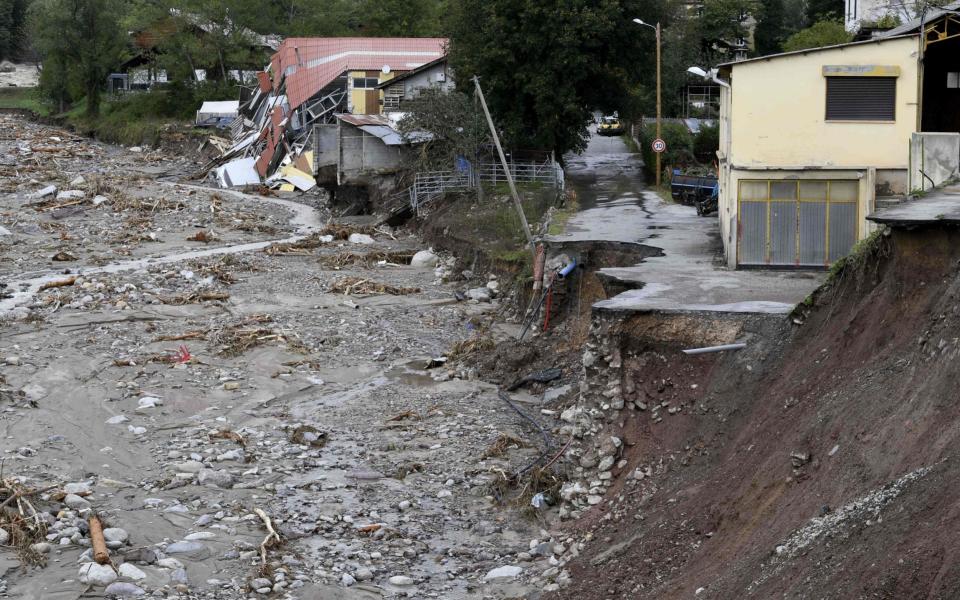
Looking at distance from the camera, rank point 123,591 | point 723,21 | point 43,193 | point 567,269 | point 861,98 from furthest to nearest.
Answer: point 723,21
point 43,193
point 567,269
point 861,98
point 123,591

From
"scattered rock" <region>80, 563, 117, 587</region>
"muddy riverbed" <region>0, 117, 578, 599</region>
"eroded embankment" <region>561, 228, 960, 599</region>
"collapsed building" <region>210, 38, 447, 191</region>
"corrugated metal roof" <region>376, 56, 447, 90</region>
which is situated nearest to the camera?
"eroded embankment" <region>561, 228, 960, 599</region>

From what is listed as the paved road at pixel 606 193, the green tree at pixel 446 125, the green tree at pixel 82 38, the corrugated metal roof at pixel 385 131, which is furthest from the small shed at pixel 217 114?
the green tree at pixel 446 125

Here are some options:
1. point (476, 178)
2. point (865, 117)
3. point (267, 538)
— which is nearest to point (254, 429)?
point (267, 538)

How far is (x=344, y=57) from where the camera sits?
59.3 m

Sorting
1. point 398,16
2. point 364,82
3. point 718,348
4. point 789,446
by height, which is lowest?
point 789,446

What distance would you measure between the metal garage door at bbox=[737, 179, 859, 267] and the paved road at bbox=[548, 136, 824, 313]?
0.70m

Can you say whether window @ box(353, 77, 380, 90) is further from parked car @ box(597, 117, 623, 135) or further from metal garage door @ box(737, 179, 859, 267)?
metal garage door @ box(737, 179, 859, 267)

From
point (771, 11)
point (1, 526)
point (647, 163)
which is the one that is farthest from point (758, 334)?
point (771, 11)

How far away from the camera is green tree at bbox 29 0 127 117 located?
78.7 meters

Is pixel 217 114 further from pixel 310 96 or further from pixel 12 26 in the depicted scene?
pixel 12 26

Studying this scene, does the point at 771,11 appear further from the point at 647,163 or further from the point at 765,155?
the point at 765,155

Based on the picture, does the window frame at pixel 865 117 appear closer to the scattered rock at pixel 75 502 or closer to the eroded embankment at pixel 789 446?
the eroded embankment at pixel 789 446

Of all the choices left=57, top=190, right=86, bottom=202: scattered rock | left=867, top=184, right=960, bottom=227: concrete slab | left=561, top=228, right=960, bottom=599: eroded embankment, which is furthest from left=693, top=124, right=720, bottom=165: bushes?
left=561, top=228, right=960, bottom=599: eroded embankment

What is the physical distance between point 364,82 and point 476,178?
68.0 feet
